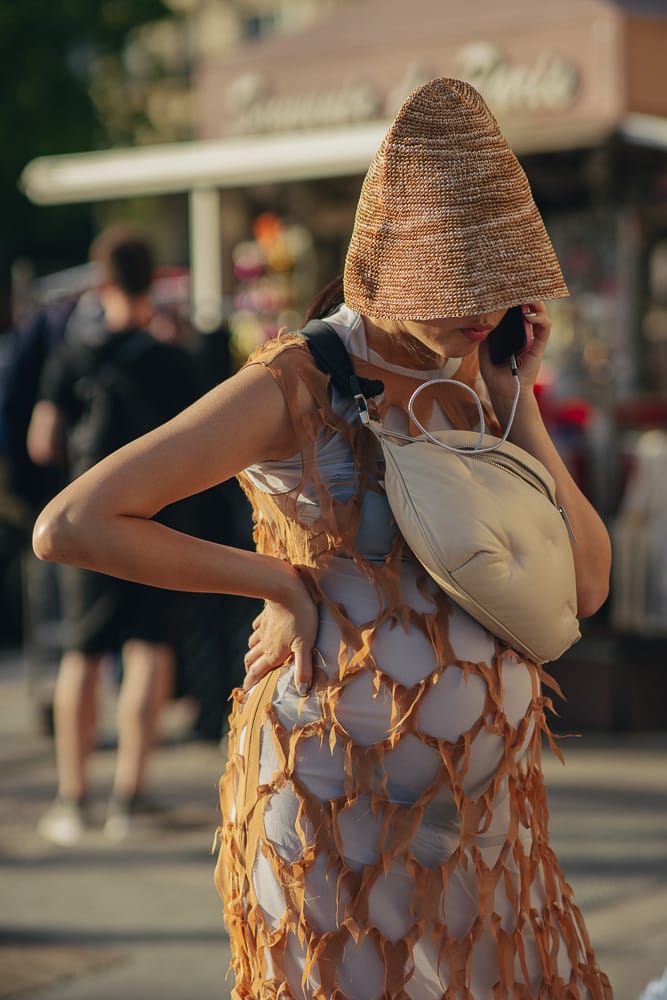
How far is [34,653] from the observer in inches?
271

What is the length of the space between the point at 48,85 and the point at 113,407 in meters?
24.0

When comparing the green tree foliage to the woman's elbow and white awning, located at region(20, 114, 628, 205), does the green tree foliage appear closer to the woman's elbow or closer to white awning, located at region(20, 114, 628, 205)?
white awning, located at region(20, 114, 628, 205)

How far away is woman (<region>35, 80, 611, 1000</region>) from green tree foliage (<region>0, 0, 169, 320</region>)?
26.2 m

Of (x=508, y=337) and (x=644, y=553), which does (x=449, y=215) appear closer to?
(x=508, y=337)

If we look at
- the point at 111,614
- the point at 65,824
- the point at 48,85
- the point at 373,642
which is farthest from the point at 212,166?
the point at 48,85

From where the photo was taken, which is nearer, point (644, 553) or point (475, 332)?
point (475, 332)

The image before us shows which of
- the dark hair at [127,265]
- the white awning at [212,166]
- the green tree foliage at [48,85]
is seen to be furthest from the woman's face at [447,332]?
the green tree foliage at [48,85]

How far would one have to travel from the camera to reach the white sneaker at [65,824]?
5148mm

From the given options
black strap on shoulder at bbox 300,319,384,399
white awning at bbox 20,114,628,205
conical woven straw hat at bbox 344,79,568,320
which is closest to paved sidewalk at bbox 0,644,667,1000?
black strap on shoulder at bbox 300,319,384,399

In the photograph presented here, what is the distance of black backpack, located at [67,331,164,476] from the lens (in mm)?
5277

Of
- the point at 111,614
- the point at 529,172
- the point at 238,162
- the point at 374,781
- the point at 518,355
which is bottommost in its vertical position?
the point at 111,614

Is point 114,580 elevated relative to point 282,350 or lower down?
lower down

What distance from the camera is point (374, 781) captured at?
2.15 metres

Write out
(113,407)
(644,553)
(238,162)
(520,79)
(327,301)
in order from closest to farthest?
1. (327,301)
2. (113,407)
3. (644,553)
4. (520,79)
5. (238,162)
